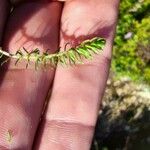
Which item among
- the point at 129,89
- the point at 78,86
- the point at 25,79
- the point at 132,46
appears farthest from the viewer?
the point at 129,89

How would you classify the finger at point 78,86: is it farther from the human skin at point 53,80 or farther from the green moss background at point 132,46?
the green moss background at point 132,46

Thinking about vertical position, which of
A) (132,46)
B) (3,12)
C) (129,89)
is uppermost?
(3,12)

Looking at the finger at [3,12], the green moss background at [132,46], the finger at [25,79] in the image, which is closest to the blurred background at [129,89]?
the green moss background at [132,46]

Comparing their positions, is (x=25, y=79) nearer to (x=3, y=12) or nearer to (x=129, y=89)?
(x=3, y=12)

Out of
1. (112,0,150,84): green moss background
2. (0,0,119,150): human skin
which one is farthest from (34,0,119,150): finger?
(112,0,150,84): green moss background

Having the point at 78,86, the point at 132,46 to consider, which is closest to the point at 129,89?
the point at 132,46

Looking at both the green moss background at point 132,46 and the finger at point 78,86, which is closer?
the finger at point 78,86

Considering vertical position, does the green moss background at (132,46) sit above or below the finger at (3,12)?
below
